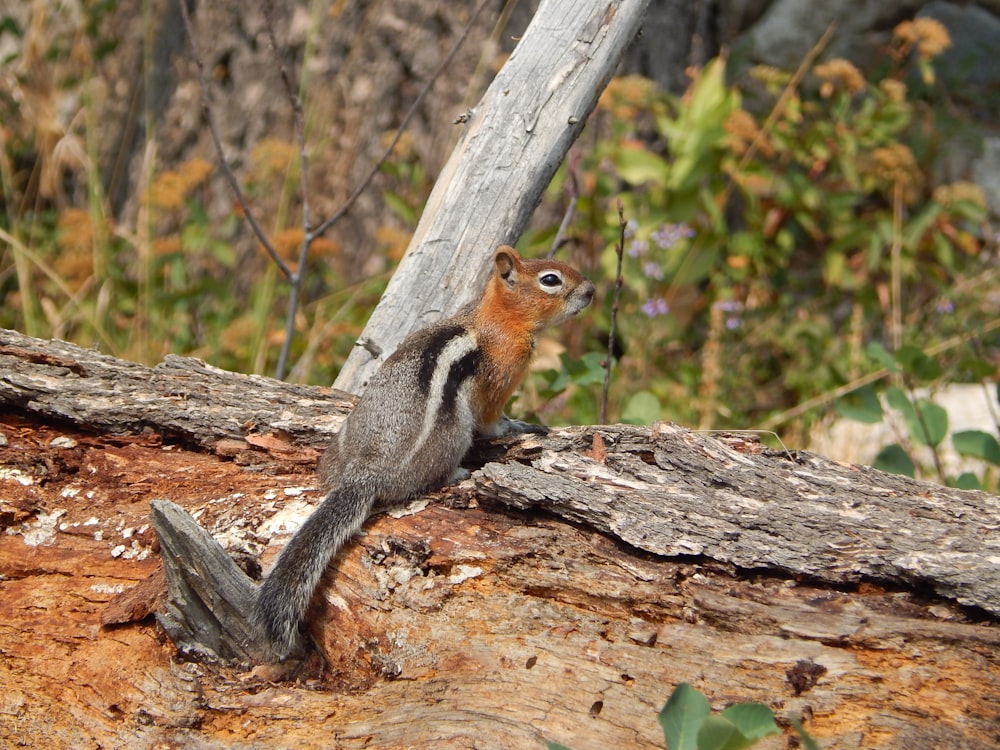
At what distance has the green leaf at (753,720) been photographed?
167cm

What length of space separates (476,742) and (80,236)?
145 inches

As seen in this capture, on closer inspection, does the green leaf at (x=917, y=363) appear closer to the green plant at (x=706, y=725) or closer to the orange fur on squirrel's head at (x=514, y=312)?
the orange fur on squirrel's head at (x=514, y=312)

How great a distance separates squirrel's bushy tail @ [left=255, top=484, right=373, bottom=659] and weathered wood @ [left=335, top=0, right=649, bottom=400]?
1.03 m

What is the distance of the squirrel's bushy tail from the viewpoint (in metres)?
2.35

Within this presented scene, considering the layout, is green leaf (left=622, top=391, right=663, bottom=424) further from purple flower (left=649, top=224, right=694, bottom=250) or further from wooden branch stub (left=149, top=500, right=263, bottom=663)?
wooden branch stub (left=149, top=500, right=263, bottom=663)

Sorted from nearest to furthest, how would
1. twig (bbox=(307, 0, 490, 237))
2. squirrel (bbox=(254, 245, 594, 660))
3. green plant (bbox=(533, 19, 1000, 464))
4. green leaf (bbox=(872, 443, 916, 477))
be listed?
squirrel (bbox=(254, 245, 594, 660)), green leaf (bbox=(872, 443, 916, 477)), twig (bbox=(307, 0, 490, 237)), green plant (bbox=(533, 19, 1000, 464))

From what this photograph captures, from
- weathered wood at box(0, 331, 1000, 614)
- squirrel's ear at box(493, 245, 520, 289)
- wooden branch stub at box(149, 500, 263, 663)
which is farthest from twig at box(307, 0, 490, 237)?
wooden branch stub at box(149, 500, 263, 663)

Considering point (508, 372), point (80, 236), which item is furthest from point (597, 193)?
point (80, 236)

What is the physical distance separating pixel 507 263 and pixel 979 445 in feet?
5.55

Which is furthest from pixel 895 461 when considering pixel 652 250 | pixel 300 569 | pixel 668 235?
pixel 652 250

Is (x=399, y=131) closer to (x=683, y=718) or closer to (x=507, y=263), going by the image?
(x=507, y=263)

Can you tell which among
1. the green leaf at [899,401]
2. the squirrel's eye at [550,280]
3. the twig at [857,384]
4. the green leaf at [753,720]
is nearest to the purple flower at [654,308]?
the twig at [857,384]

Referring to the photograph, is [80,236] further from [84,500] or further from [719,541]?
[719,541]

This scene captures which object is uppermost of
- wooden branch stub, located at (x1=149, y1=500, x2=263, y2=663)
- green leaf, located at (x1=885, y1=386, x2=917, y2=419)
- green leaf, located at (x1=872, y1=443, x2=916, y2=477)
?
green leaf, located at (x1=885, y1=386, x2=917, y2=419)
